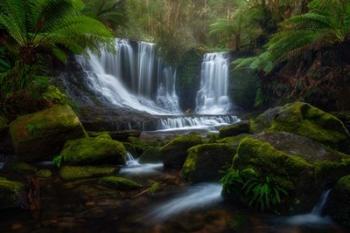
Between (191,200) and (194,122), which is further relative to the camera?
(194,122)

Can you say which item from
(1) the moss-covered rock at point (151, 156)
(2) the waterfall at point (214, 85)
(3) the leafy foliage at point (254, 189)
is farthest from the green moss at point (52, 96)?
(2) the waterfall at point (214, 85)

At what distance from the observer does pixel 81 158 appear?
6027 millimetres

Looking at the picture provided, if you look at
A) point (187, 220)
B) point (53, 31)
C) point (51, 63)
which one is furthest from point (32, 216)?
point (51, 63)

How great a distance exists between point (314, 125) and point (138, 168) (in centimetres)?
282

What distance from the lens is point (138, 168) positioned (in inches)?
248

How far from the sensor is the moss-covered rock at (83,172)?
18.0ft

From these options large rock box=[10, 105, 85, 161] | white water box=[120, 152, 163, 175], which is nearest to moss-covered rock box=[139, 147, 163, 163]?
white water box=[120, 152, 163, 175]

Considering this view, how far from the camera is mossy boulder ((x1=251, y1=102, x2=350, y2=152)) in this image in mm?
5582

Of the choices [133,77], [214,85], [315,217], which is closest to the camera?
[315,217]

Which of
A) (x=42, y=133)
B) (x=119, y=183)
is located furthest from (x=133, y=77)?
(x=119, y=183)

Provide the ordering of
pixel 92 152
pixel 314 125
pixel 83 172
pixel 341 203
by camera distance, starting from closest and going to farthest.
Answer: pixel 341 203 → pixel 83 172 → pixel 314 125 → pixel 92 152

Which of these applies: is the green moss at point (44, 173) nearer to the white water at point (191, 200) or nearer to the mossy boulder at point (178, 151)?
the mossy boulder at point (178, 151)

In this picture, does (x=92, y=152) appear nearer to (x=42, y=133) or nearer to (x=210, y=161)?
(x=42, y=133)

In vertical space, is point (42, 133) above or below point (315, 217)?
above
